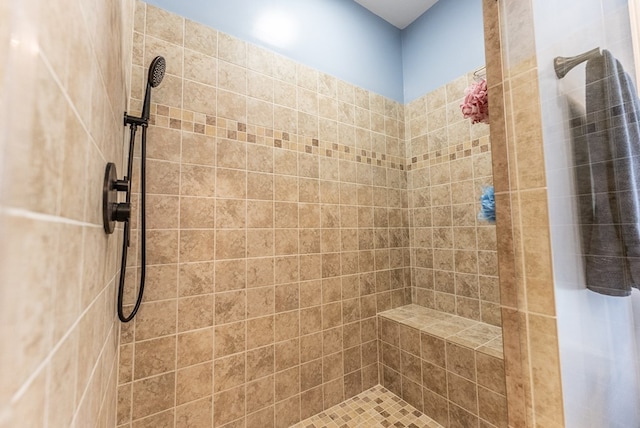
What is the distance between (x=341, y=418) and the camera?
158cm

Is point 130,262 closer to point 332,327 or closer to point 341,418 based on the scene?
point 332,327

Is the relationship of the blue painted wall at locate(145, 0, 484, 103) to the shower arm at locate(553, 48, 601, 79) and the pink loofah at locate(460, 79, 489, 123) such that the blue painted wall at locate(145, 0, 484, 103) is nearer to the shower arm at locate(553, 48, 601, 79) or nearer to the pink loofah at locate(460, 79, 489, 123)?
the pink loofah at locate(460, 79, 489, 123)

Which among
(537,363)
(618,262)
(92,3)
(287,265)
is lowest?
(537,363)

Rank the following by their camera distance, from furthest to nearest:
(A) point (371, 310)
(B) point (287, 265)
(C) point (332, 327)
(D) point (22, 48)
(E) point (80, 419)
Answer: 1. (A) point (371, 310)
2. (C) point (332, 327)
3. (B) point (287, 265)
4. (E) point (80, 419)
5. (D) point (22, 48)

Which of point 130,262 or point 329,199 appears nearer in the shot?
point 130,262

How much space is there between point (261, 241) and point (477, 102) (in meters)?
1.22

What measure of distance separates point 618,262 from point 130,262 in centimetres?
168

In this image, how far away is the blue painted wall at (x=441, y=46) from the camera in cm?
189

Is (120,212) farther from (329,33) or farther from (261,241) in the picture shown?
(329,33)

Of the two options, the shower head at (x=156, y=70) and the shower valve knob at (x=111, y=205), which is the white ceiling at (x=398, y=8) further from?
the shower valve knob at (x=111, y=205)

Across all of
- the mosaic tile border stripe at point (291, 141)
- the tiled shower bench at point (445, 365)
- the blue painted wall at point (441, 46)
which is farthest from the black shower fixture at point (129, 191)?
the blue painted wall at point (441, 46)

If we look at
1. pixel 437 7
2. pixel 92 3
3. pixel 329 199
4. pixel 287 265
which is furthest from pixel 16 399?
pixel 437 7

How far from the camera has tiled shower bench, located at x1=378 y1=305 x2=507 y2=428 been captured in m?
1.36

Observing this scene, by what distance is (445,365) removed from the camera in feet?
5.08
